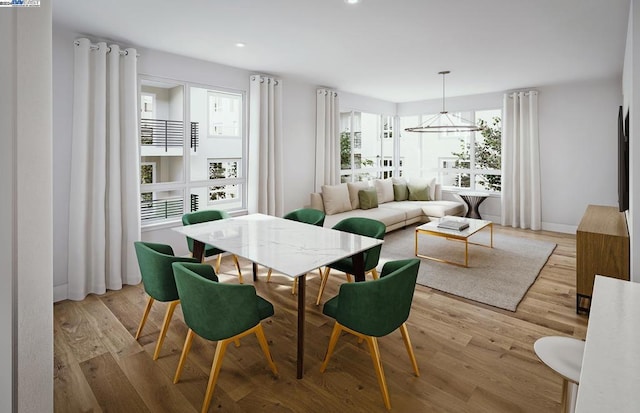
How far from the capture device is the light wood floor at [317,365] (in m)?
2.00

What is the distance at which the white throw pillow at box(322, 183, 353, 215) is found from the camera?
5750 mm

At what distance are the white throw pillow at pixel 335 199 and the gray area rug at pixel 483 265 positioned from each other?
0.93m

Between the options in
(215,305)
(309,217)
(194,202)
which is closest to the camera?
(215,305)

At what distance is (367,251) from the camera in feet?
9.63

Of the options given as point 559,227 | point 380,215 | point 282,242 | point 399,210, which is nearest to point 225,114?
point 380,215

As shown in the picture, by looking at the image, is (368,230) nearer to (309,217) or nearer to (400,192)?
(309,217)

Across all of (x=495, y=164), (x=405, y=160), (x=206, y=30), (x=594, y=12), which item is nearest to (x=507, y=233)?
(x=495, y=164)

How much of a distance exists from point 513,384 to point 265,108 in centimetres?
429

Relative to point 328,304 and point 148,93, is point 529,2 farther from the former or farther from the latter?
point 148,93

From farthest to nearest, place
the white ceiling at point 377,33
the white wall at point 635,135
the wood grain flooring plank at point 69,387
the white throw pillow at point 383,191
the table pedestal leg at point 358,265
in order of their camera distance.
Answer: the white throw pillow at point 383,191 < the white ceiling at point 377,33 < the table pedestal leg at point 358,265 < the white wall at point 635,135 < the wood grain flooring plank at point 69,387

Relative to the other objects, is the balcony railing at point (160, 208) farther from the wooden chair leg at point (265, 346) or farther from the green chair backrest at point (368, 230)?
the wooden chair leg at point (265, 346)

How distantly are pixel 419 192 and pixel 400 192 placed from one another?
1.26 ft

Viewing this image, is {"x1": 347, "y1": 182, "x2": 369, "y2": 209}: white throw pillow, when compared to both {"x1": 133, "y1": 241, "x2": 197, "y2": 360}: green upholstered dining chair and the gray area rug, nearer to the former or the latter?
the gray area rug

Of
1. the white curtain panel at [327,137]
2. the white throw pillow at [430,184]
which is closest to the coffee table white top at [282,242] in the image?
the white curtain panel at [327,137]
